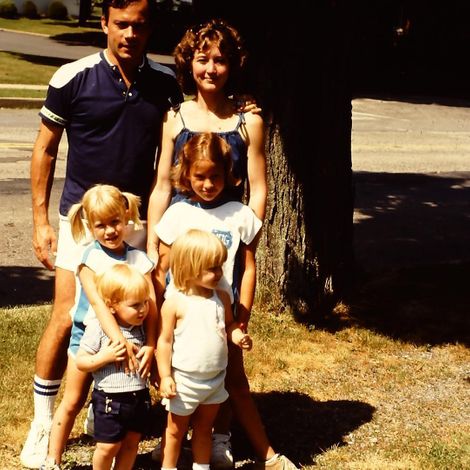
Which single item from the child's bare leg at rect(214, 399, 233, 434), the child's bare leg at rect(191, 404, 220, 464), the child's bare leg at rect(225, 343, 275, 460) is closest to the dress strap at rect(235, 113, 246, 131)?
the child's bare leg at rect(225, 343, 275, 460)

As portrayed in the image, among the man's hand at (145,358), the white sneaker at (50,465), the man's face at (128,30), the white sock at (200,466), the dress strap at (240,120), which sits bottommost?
the white sneaker at (50,465)

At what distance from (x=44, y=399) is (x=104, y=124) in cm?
132

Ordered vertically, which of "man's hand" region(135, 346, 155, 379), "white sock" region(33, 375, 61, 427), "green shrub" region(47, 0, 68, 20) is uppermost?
"man's hand" region(135, 346, 155, 379)

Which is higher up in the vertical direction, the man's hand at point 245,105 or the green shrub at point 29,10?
the man's hand at point 245,105

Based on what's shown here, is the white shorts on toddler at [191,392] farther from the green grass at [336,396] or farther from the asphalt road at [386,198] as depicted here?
the asphalt road at [386,198]

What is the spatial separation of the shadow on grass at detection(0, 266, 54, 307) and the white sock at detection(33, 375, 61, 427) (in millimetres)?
2771

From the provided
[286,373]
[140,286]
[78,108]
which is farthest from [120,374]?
[286,373]

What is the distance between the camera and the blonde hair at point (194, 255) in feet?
11.6

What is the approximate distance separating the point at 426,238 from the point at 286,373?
453 centimetres

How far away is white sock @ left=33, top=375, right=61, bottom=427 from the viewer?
162 inches

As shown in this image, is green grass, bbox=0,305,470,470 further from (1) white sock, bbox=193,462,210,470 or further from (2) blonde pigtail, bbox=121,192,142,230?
(2) blonde pigtail, bbox=121,192,142,230

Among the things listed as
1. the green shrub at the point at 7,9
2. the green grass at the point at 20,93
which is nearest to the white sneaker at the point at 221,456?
the green grass at the point at 20,93

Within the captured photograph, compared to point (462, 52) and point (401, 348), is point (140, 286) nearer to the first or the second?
point (401, 348)

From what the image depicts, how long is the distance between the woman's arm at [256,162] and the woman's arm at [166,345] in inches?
23.8
